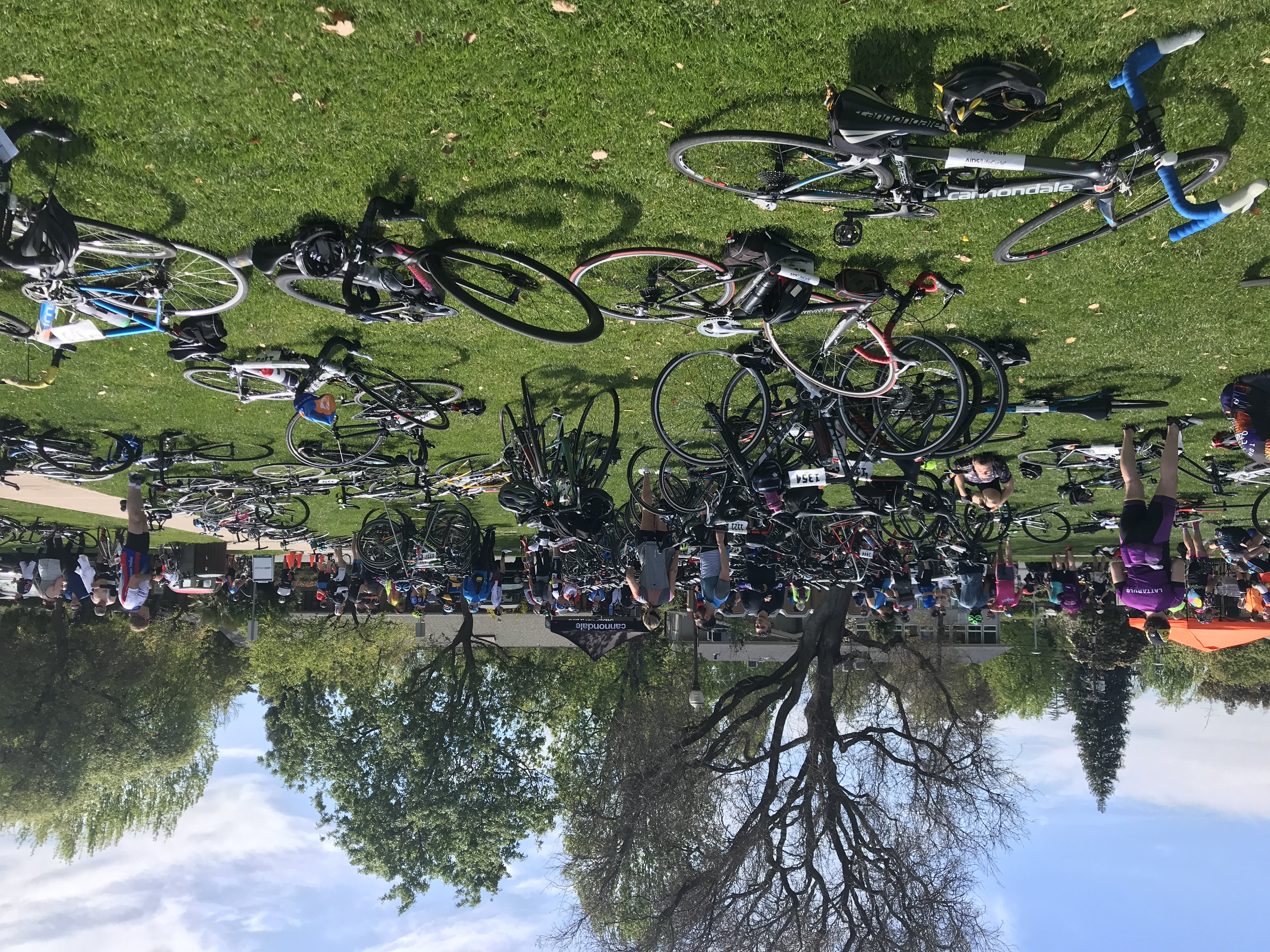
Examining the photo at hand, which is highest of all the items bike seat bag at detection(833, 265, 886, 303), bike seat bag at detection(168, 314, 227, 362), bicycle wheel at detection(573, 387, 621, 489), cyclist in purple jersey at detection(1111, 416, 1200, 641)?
bike seat bag at detection(833, 265, 886, 303)

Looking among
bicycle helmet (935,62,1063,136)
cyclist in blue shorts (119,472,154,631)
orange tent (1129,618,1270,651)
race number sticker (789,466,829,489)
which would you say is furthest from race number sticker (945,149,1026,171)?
cyclist in blue shorts (119,472,154,631)

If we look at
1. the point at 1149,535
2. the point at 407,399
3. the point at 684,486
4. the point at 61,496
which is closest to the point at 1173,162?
the point at 1149,535

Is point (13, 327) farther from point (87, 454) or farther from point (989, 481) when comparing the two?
point (989, 481)

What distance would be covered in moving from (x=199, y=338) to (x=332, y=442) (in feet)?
11.8

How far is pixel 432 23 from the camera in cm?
625

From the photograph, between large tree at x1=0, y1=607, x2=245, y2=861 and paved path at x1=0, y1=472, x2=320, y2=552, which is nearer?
paved path at x1=0, y1=472, x2=320, y2=552

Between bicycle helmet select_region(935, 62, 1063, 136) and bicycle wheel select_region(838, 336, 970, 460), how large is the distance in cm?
231

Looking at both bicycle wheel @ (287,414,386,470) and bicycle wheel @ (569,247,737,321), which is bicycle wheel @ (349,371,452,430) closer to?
bicycle wheel @ (287,414,386,470)

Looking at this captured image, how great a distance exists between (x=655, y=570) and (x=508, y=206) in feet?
19.9

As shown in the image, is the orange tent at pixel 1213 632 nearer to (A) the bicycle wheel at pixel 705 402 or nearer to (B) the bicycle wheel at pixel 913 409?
(B) the bicycle wheel at pixel 913 409

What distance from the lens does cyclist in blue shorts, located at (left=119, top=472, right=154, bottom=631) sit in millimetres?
11531

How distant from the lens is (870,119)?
601 centimetres

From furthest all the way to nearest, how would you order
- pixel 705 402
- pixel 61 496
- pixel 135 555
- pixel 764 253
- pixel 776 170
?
pixel 61 496 → pixel 135 555 → pixel 705 402 → pixel 764 253 → pixel 776 170

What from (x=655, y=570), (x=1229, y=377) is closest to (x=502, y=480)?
(x=655, y=570)
